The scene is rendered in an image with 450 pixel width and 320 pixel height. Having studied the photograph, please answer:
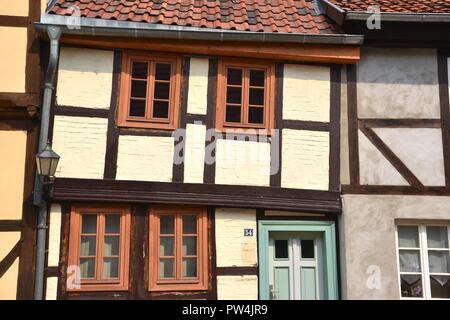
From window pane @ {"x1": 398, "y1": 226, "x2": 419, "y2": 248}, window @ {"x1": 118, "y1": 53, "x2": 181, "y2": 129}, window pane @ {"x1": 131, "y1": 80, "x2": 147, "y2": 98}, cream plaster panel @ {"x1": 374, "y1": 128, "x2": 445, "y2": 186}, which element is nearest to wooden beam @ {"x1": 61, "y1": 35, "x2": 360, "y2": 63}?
window @ {"x1": 118, "y1": 53, "x2": 181, "y2": 129}

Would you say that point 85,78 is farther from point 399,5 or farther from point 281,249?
point 399,5

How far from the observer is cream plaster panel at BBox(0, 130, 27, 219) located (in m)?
6.81

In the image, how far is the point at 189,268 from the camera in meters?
7.15

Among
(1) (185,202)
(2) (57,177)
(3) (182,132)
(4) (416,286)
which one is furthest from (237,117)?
(4) (416,286)

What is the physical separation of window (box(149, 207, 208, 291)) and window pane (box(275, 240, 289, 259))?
1139mm

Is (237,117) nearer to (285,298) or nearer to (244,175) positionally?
(244,175)

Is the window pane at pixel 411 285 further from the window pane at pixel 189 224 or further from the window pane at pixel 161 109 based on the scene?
the window pane at pixel 161 109

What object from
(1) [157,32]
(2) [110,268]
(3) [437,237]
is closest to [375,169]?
(3) [437,237]

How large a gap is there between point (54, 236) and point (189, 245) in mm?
1915

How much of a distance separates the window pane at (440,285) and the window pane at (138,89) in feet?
16.8

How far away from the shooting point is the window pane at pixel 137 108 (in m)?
7.35

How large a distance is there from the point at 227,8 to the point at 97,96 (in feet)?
8.75


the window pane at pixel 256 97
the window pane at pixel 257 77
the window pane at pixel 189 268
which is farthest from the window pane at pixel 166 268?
the window pane at pixel 257 77

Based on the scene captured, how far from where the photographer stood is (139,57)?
7449 mm
